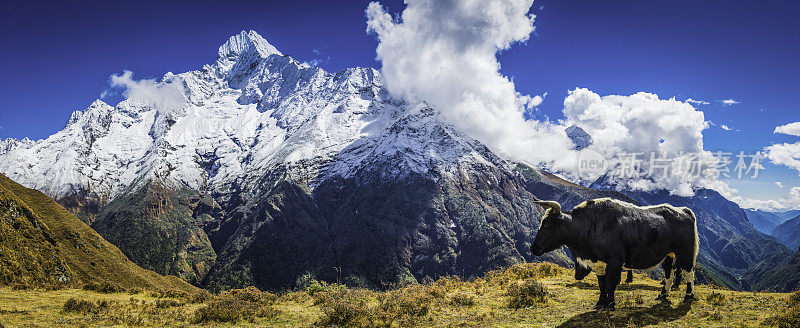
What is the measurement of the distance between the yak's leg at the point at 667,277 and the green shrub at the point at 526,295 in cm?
416

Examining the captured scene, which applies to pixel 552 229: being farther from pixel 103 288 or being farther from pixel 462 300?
pixel 103 288

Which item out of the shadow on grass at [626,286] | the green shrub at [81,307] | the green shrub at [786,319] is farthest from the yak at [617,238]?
the green shrub at [81,307]

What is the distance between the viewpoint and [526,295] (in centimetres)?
1463

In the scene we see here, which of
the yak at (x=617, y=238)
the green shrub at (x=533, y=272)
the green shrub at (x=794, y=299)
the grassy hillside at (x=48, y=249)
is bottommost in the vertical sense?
the grassy hillside at (x=48, y=249)

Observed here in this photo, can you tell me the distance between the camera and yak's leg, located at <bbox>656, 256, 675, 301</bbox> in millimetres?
13266

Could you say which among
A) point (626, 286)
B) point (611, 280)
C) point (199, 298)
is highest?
point (611, 280)

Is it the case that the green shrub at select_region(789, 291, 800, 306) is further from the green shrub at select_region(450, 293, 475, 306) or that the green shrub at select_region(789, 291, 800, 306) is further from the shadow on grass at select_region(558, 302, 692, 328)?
the green shrub at select_region(450, 293, 475, 306)

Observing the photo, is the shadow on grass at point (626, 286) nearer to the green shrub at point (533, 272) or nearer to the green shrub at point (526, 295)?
the green shrub at point (526, 295)

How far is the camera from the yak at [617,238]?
12234mm

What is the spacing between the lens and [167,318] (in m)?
14.5

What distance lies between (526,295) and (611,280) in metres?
3.56

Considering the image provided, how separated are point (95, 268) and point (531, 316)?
86.1 m

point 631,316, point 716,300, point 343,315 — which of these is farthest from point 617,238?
point 343,315

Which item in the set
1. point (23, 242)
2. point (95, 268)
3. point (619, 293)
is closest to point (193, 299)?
point (619, 293)
